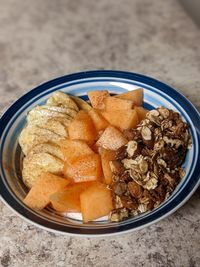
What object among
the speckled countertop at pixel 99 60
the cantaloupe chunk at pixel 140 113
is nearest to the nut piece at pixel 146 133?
the cantaloupe chunk at pixel 140 113

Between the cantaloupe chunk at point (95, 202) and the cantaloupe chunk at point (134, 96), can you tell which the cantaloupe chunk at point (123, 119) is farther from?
the cantaloupe chunk at point (95, 202)

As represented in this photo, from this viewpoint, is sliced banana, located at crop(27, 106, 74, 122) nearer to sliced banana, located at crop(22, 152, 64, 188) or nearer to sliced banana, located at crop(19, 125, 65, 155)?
sliced banana, located at crop(19, 125, 65, 155)

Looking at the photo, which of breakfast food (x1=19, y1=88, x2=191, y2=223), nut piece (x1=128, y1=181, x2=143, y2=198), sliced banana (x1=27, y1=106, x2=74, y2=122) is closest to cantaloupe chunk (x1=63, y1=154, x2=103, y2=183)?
breakfast food (x1=19, y1=88, x2=191, y2=223)

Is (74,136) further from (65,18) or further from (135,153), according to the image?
(65,18)

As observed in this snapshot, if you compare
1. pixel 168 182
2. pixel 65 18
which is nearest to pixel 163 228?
pixel 168 182

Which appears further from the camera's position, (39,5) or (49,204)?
(39,5)
